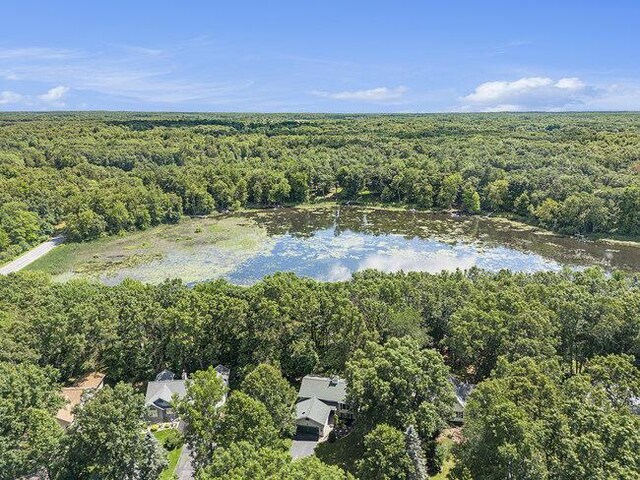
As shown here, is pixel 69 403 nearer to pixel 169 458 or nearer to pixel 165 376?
pixel 165 376

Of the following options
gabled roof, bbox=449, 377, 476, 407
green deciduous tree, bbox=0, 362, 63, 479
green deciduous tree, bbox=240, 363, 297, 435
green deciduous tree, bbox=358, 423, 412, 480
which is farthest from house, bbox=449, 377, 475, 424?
green deciduous tree, bbox=0, 362, 63, 479

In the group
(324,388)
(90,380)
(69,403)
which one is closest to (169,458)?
(69,403)

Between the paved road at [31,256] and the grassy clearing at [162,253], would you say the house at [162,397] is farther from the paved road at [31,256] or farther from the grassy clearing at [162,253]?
the paved road at [31,256]

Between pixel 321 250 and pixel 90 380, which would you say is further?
pixel 321 250

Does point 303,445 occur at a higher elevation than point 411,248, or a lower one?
higher

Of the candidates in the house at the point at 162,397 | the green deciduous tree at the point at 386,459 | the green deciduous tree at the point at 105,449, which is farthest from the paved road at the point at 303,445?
the green deciduous tree at the point at 105,449

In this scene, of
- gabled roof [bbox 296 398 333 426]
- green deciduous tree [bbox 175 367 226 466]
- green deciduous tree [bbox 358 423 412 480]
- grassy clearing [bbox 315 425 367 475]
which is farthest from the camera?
gabled roof [bbox 296 398 333 426]

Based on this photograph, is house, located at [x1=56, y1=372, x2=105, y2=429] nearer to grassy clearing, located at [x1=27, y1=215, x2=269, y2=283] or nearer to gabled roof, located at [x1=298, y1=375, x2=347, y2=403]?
gabled roof, located at [x1=298, y1=375, x2=347, y2=403]
